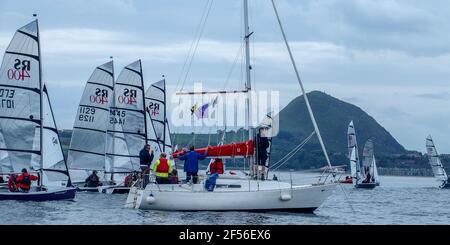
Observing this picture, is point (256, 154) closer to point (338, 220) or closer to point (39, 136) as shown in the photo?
point (338, 220)

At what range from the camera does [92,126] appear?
62.9 m

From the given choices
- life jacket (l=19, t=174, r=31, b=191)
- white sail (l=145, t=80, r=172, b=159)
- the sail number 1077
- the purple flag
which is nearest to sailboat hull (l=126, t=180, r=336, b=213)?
the purple flag

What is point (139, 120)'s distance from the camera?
61.8m

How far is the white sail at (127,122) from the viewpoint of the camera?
61.2 m

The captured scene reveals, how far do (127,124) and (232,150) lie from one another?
26.4 metres

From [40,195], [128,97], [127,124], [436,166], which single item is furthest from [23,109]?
[436,166]

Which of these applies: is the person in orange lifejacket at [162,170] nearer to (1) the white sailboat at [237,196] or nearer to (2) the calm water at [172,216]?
(1) the white sailboat at [237,196]

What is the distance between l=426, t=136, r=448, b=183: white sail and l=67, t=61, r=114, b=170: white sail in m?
51.7

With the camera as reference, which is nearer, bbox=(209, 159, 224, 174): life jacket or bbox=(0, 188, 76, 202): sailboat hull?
bbox=(209, 159, 224, 174): life jacket

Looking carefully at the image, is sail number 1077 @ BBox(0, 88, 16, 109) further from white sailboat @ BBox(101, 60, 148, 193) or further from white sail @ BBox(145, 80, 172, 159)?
white sail @ BBox(145, 80, 172, 159)

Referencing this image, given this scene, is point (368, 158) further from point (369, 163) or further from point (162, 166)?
point (162, 166)

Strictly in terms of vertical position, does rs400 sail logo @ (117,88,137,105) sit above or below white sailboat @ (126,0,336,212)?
above

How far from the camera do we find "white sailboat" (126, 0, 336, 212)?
114 ft
